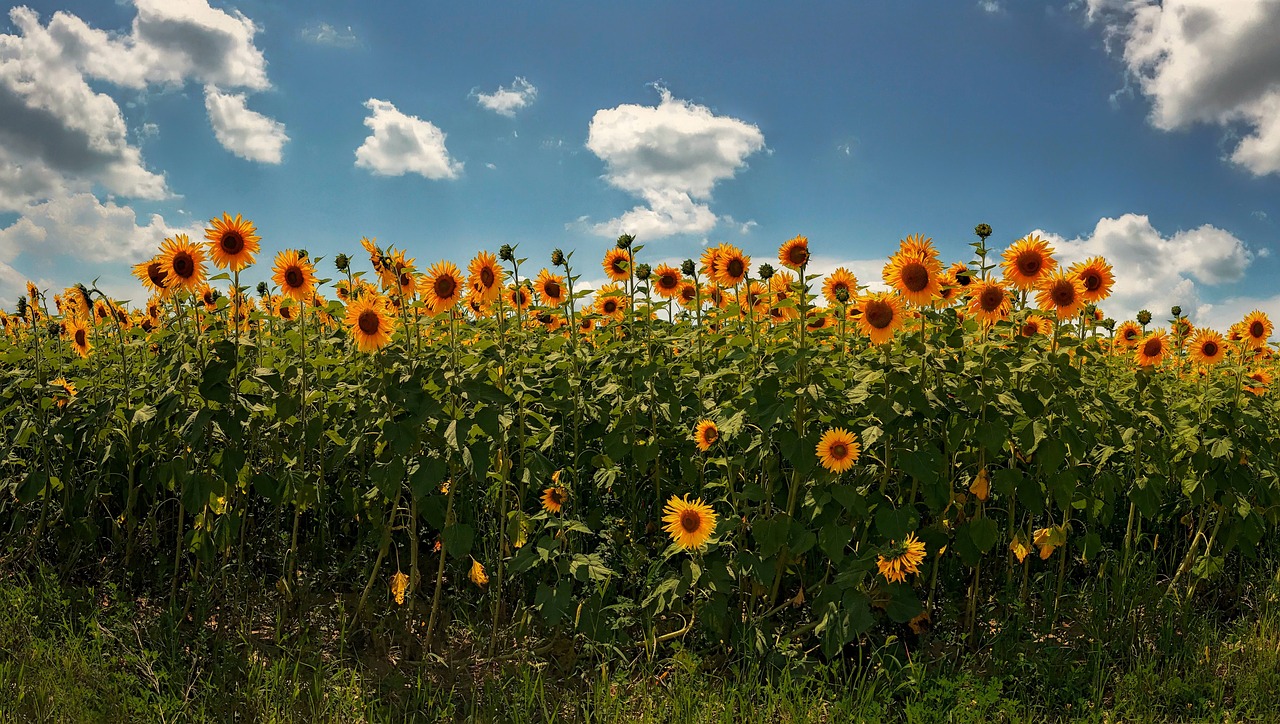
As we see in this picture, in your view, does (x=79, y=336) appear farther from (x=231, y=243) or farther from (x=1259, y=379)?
(x=1259, y=379)

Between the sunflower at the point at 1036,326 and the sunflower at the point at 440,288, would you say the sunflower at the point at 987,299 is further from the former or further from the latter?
the sunflower at the point at 440,288

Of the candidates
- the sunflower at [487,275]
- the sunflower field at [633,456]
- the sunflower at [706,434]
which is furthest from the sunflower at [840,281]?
the sunflower at [487,275]

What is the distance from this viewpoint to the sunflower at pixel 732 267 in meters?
4.94

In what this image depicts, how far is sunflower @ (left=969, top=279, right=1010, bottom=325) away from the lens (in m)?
4.20

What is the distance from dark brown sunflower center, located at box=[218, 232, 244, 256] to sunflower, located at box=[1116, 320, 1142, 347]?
6010 millimetres

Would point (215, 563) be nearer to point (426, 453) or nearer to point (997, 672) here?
point (426, 453)

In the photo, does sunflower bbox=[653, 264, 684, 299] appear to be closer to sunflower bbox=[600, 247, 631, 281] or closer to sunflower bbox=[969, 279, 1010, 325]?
sunflower bbox=[600, 247, 631, 281]

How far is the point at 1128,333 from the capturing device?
6.29 m

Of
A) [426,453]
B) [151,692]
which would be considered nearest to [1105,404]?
[426,453]

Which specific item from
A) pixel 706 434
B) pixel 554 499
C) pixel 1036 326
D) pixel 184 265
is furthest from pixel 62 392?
pixel 1036 326

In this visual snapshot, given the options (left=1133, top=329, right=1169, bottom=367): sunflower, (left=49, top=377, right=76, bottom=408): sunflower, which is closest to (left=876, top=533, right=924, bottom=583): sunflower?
(left=1133, top=329, right=1169, bottom=367): sunflower

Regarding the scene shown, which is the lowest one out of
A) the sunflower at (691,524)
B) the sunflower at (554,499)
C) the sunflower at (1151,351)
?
the sunflower at (691,524)

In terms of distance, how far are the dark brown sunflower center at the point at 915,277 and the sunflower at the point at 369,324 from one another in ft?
8.24

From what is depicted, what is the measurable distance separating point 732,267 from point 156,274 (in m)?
3.12
